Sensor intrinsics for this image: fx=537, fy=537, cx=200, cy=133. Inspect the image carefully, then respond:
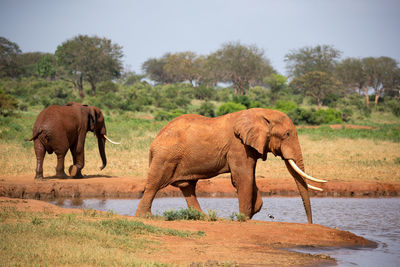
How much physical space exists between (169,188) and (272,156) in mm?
8189

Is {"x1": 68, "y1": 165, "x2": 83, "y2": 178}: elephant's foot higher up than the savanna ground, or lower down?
higher up

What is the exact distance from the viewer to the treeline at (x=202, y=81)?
43.4m

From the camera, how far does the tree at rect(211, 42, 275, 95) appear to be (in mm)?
67250

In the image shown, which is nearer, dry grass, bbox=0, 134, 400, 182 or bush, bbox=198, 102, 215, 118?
dry grass, bbox=0, 134, 400, 182

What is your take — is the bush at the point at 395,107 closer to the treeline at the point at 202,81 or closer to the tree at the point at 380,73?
the treeline at the point at 202,81

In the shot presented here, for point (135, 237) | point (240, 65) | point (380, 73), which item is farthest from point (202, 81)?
point (135, 237)

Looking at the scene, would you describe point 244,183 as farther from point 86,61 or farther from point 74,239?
point 86,61

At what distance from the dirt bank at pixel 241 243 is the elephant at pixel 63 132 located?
224 inches

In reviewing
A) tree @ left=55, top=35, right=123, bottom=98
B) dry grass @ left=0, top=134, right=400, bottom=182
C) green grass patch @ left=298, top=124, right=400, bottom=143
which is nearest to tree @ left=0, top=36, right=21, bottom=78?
tree @ left=55, top=35, right=123, bottom=98

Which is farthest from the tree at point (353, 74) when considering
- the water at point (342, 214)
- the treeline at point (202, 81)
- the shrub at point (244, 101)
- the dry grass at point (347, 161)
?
the water at point (342, 214)

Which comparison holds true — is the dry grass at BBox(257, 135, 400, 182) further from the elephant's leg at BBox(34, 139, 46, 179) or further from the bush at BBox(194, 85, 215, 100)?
the bush at BBox(194, 85, 215, 100)

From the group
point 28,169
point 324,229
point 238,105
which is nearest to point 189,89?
point 238,105

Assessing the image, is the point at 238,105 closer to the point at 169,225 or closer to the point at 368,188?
the point at 368,188

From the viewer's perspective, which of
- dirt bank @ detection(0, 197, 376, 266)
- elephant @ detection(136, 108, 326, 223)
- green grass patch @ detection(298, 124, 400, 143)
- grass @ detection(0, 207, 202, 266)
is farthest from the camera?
green grass patch @ detection(298, 124, 400, 143)
